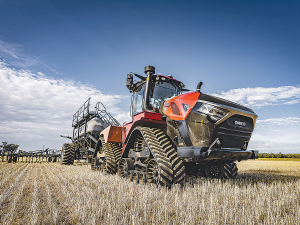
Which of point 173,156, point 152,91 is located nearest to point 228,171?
point 173,156

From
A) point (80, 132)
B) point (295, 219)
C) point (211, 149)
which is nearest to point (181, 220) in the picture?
point (295, 219)

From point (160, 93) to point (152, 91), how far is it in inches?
11.5

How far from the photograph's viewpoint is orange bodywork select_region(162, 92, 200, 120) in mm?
4543

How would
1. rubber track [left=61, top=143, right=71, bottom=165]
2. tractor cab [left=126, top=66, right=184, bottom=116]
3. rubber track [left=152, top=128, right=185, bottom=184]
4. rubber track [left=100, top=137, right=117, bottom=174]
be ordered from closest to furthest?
rubber track [left=152, top=128, right=185, bottom=184] < tractor cab [left=126, top=66, right=184, bottom=116] < rubber track [left=100, top=137, right=117, bottom=174] < rubber track [left=61, top=143, right=71, bottom=165]

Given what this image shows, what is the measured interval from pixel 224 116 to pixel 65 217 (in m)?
3.68

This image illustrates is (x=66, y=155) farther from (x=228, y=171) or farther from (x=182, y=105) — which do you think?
(x=182, y=105)

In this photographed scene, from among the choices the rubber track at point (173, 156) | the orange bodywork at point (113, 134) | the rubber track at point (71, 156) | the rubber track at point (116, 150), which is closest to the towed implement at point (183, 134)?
the rubber track at point (173, 156)

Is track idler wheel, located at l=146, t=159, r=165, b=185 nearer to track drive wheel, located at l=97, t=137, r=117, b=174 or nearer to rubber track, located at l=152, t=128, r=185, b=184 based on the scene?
rubber track, located at l=152, t=128, r=185, b=184

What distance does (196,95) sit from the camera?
462 centimetres

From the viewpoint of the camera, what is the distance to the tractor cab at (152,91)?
19.6 feet

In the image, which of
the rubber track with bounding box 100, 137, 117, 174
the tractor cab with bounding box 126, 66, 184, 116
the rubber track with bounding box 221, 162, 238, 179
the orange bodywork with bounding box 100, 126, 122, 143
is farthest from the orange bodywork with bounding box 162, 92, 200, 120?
the orange bodywork with bounding box 100, 126, 122, 143

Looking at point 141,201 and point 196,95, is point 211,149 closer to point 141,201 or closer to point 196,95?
point 196,95

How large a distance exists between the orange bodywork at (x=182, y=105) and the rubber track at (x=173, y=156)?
1.89 ft

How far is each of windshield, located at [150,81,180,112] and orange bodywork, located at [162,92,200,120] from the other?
47.0 inches
